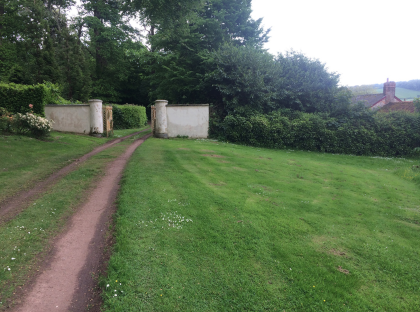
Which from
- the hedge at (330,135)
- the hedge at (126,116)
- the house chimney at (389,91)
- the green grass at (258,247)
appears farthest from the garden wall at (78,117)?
the house chimney at (389,91)

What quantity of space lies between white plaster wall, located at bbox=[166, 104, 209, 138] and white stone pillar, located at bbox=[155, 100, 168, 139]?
1.18 ft

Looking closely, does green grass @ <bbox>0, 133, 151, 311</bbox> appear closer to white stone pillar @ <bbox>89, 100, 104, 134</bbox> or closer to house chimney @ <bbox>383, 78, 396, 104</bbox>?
white stone pillar @ <bbox>89, 100, 104, 134</bbox>

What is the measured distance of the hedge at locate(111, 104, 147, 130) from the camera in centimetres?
2225

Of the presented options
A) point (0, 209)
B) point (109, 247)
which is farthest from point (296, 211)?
point (0, 209)

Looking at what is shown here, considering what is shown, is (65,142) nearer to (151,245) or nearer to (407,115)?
(151,245)

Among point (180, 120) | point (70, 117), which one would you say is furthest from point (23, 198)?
point (70, 117)

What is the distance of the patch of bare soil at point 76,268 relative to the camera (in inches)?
118

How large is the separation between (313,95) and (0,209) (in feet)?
68.6

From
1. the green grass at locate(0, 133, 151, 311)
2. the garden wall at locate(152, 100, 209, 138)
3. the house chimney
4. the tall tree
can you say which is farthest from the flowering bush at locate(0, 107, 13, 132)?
the house chimney

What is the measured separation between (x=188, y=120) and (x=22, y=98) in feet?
33.8

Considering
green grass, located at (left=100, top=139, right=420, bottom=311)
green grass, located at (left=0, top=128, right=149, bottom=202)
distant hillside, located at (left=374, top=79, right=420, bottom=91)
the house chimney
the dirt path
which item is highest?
distant hillside, located at (left=374, top=79, right=420, bottom=91)

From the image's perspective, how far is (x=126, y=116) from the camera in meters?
23.1

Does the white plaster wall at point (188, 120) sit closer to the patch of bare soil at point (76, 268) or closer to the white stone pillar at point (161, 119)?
the white stone pillar at point (161, 119)

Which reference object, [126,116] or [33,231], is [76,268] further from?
[126,116]
